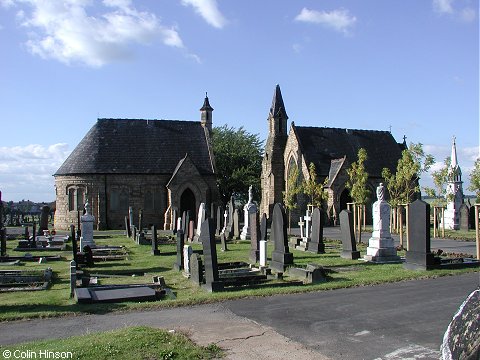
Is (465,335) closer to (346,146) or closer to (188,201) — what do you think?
(188,201)

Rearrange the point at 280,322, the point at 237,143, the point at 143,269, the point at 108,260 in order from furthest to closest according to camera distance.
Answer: the point at 237,143
the point at 108,260
the point at 143,269
the point at 280,322

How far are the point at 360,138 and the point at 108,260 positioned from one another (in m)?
36.1

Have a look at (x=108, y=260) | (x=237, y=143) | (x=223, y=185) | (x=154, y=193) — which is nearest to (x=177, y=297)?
(x=108, y=260)

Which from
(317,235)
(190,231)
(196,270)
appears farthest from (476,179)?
(196,270)

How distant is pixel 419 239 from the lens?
14.9 m

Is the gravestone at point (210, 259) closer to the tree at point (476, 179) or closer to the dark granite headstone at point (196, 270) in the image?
the dark granite headstone at point (196, 270)

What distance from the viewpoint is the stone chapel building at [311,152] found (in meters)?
44.9

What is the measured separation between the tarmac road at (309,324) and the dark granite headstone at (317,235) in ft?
28.8

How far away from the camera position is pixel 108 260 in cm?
1903

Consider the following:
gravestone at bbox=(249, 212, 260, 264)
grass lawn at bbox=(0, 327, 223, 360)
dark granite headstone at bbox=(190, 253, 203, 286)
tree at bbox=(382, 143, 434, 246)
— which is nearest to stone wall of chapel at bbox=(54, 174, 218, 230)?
tree at bbox=(382, 143, 434, 246)

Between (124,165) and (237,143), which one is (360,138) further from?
(124,165)

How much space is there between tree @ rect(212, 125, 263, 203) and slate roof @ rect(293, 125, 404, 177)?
11.7 m

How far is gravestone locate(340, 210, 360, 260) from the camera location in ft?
59.1

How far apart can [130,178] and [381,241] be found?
28.1 metres
